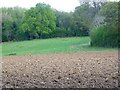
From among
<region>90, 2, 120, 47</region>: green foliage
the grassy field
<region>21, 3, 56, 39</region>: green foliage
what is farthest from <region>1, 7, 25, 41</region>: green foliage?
<region>90, 2, 120, 47</region>: green foliage

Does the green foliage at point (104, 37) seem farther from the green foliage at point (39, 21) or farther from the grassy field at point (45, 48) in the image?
the green foliage at point (39, 21)

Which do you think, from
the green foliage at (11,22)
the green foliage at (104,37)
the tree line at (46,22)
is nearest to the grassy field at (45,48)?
the green foliage at (104,37)

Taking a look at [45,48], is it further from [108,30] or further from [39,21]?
[39,21]

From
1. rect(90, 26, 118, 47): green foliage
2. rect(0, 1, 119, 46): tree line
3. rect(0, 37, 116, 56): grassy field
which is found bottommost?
rect(0, 37, 116, 56): grassy field

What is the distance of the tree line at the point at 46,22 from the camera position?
17984 mm

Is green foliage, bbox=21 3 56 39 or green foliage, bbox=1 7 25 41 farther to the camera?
green foliage, bbox=21 3 56 39

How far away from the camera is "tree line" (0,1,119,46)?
1798cm

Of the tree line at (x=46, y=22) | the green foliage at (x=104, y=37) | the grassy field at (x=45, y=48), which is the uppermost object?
the tree line at (x=46, y=22)

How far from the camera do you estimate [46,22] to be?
20.6 meters

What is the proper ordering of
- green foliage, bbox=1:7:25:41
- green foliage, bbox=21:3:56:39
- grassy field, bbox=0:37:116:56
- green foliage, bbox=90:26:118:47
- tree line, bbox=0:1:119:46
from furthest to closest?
green foliage, bbox=21:3:56:39 < green foliage, bbox=1:7:25:41 < tree line, bbox=0:1:119:46 < green foliage, bbox=90:26:118:47 < grassy field, bbox=0:37:116:56

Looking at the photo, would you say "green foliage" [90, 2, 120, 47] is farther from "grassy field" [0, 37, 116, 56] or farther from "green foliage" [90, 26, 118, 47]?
"grassy field" [0, 37, 116, 56]

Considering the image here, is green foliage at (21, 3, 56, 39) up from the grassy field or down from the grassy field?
up

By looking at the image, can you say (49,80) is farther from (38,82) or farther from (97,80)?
(97,80)

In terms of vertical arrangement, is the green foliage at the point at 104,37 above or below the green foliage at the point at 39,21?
below
